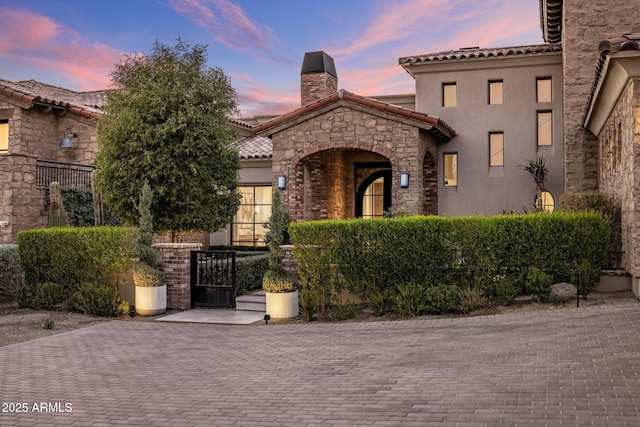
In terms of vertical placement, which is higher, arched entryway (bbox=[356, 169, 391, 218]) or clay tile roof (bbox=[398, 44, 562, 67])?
clay tile roof (bbox=[398, 44, 562, 67])

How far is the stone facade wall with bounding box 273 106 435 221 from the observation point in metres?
18.4

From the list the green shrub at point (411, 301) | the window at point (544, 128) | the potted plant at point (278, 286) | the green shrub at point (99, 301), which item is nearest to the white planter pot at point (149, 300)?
the green shrub at point (99, 301)

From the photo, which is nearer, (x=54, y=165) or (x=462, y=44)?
(x=54, y=165)

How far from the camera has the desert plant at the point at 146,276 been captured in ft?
46.6

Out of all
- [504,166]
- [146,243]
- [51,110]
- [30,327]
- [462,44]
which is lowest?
[30,327]

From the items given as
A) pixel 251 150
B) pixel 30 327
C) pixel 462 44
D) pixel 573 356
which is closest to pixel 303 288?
pixel 30 327

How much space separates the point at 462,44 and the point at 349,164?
242 inches

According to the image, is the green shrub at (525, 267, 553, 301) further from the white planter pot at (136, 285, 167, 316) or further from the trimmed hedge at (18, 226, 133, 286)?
the trimmed hedge at (18, 226, 133, 286)

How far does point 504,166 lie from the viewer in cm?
2141

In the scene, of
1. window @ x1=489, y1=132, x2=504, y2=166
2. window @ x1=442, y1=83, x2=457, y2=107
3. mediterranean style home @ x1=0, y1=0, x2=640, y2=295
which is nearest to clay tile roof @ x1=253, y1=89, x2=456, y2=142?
mediterranean style home @ x1=0, y1=0, x2=640, y2=295

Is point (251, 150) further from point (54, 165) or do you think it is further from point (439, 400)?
point (439, 400)

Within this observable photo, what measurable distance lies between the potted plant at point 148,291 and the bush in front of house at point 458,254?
4.05 metres

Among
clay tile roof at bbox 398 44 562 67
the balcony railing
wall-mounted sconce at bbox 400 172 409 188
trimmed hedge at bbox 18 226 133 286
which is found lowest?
trimmed hedge at bbox 18 226 133 286

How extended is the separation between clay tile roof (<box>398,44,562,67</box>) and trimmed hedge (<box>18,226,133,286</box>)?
1197 centimetres
